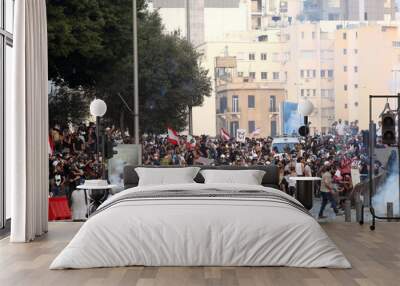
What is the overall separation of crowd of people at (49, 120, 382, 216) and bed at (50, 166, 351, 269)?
13.9 feet

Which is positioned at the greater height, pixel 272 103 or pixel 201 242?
pixel 272 103

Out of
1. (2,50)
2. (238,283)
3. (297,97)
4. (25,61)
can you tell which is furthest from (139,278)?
(297,97)

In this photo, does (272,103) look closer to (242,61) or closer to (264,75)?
(264,75)

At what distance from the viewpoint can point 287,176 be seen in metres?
10.3

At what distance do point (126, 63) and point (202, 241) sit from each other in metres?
4.89

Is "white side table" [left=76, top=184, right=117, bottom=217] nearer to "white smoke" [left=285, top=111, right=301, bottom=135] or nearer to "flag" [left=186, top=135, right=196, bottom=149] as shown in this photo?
"flag" [left=186, top=135, right=196, bottom=149]

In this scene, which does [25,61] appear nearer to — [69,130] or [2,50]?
[2,50]

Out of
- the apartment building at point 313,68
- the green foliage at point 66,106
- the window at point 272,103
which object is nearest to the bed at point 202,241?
the green foliage at point 66,106

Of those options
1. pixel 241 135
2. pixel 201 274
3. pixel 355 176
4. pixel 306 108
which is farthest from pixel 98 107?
pixel 201 274

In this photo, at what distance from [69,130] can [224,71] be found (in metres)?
2.45

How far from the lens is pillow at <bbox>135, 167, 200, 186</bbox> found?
8781mm

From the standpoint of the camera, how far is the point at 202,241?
19.5 ft

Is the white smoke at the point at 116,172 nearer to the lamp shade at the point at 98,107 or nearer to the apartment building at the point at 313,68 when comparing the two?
the lamp shade at the point at 98,107

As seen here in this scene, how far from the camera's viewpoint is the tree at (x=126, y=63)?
10234 millimetres
